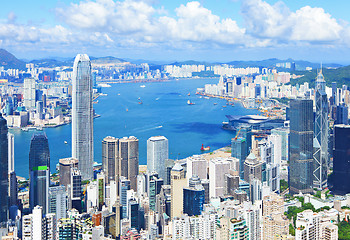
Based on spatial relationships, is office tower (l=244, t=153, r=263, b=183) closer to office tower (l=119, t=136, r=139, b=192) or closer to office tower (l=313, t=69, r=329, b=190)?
office tower (l=313, t=69, r=329, b=190)

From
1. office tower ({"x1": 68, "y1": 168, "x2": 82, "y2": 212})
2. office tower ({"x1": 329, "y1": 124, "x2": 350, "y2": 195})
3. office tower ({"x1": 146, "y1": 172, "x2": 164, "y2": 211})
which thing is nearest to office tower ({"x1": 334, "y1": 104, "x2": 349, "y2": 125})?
office tower ({"x1": 329, "y1": 124, "x2": 350, "y2": 195})

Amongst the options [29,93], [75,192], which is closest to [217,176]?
[75,192]

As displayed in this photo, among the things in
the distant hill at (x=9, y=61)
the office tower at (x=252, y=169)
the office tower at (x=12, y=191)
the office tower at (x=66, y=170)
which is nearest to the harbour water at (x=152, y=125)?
the office tower at (x=66, y=170)

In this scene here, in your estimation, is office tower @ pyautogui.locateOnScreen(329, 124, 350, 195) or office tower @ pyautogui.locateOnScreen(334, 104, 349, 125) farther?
office tower @ pyautogui.locateOnScreen(334, 104, 349, 125)

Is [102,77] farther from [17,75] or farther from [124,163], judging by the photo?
[124,163]

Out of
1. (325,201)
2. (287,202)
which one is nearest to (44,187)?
(287,202)

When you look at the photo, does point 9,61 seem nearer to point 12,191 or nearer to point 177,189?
point 12,191

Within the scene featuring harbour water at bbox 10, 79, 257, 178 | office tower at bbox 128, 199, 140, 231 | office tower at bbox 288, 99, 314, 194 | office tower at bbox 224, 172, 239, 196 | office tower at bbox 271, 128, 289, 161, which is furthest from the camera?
A: harbour water at bbox 10, 79, 257, 178

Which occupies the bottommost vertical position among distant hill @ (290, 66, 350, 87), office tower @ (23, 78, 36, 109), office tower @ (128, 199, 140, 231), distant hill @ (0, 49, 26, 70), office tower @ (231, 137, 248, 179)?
office tower @ (128, 199, 140, 231)
